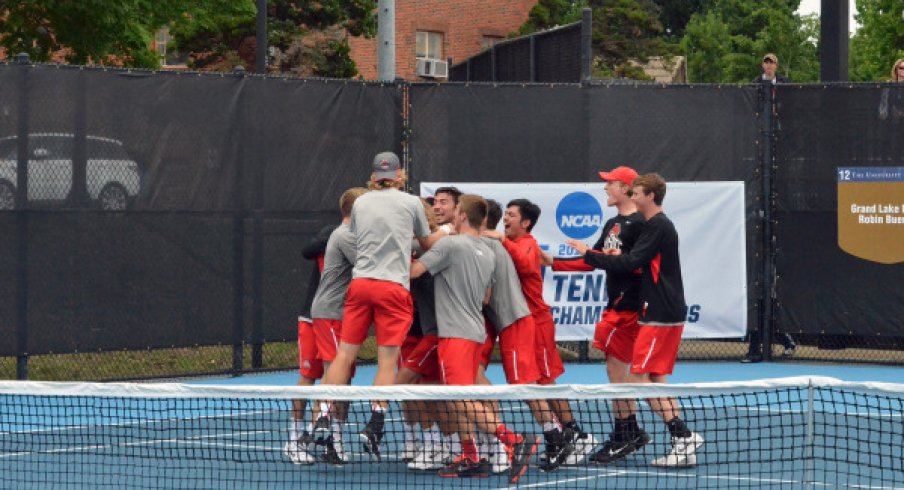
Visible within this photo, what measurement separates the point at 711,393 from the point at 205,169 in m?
6.95

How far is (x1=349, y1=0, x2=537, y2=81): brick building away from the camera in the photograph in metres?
37.4

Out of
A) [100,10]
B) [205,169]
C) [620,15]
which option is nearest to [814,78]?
[620,15]

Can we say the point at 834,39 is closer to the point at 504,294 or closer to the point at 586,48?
the point at 586,48

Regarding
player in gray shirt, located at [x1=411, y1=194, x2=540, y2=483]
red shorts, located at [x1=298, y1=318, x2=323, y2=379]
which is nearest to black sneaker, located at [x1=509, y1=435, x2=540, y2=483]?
player in gray shirt, located at [x1=411, y1=194, x2=540, y2=483]

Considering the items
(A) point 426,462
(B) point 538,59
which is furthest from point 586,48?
(A) point 426,462

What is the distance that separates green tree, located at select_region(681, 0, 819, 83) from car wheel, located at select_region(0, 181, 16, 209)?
42572 mm

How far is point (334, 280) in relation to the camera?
925cm

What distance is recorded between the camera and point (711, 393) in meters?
6.52

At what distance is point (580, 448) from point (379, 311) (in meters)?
1.51

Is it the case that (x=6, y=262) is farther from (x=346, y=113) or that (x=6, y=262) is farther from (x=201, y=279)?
(x=346, y=113)

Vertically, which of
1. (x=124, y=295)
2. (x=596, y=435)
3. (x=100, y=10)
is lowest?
(x=596, y=435)

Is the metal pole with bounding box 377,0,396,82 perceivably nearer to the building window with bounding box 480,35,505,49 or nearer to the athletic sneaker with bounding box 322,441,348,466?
the athletic sneaker with bounding box 322,441,348,466

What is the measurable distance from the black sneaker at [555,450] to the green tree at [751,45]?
1744 inches

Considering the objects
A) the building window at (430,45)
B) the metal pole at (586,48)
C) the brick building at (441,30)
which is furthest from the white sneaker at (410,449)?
the building window at (430,45)
